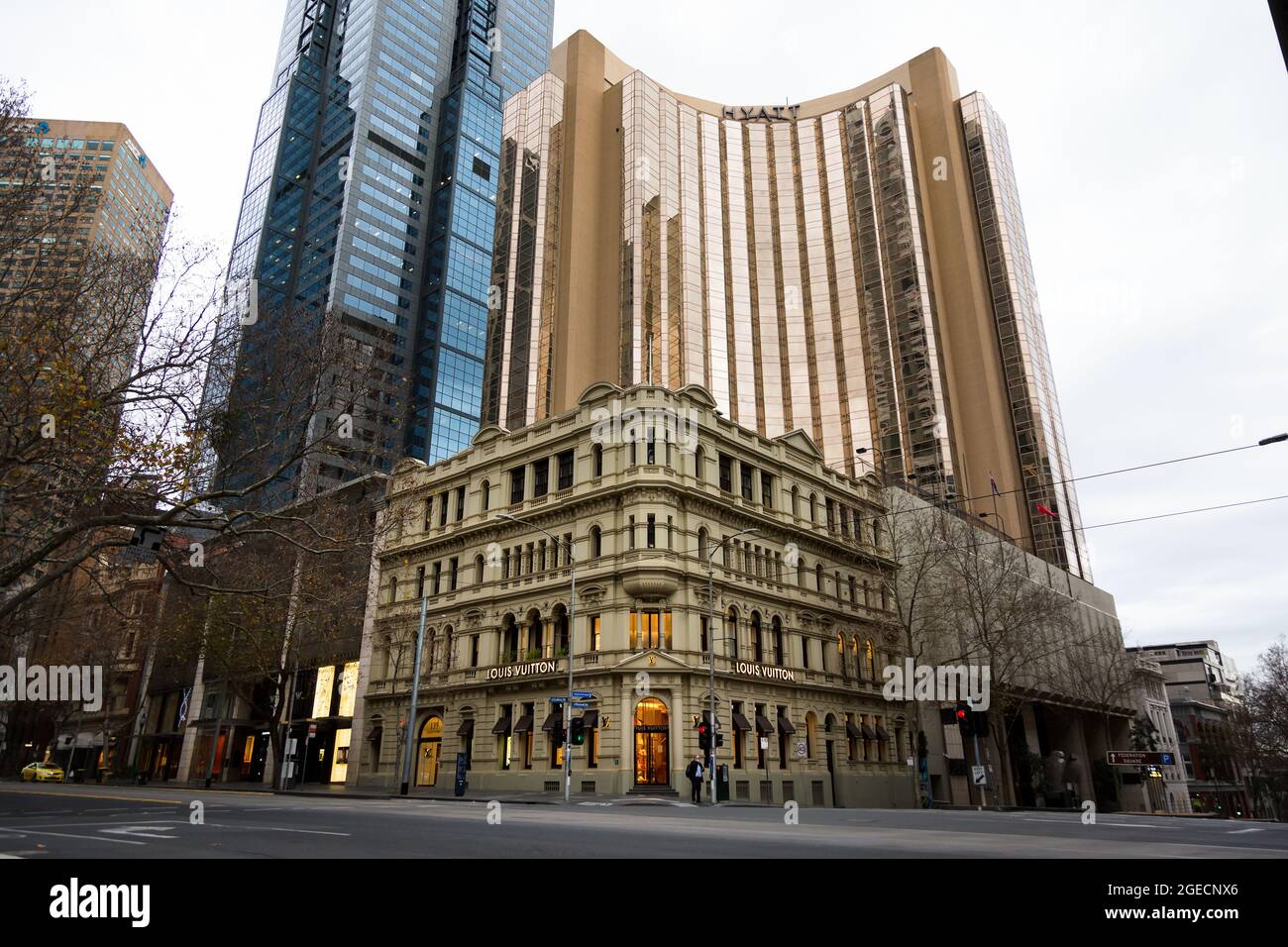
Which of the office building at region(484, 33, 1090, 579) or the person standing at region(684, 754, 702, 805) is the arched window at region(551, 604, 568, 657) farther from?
the office building at region(484, 33, 1090, 579)

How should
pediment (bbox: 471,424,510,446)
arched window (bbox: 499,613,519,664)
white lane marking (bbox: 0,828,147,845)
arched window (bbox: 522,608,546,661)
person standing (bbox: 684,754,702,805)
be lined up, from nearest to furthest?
white lane marking (bbox: 0,828,147,845)
person standing (bbox: 684,754,702,805)
arched window (bbox: 522,608,546,661)
arched window (bbox: 499,613,519,664)
pediment (bbox: 471,424,510,446)

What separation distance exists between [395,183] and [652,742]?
5437 inches

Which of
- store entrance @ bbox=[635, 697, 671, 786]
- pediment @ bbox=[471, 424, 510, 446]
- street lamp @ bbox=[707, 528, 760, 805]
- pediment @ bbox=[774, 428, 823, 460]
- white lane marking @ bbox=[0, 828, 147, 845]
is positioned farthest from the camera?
pediment @ bbox=[774, 428, 823, 460]

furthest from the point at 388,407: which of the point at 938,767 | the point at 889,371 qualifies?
the point at 889,371

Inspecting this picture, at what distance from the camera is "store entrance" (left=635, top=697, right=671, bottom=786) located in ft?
115

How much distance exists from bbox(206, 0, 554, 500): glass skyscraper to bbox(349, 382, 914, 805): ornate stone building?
8187 cm

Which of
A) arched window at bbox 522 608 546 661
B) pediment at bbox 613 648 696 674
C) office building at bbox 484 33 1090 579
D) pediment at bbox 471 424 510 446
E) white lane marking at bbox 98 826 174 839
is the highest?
office building at bbox 484 33 1090 579

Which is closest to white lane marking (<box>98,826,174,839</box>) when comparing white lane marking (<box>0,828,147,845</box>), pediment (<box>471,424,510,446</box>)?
white lane marking (<box>0,828,147,845</box>)

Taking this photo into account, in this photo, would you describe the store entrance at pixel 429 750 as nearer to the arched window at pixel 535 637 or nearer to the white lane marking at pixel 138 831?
the arched window at pixel 535 637

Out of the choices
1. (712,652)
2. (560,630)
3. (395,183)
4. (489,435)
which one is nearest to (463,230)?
(395,183)

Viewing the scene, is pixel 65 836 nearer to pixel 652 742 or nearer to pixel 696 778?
pixel 696 778

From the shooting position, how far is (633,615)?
36.9 metres

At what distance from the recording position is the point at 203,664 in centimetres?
5794
